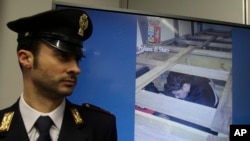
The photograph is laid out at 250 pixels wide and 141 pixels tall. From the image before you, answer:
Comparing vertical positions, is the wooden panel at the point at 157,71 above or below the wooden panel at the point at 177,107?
above

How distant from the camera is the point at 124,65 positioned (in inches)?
52.4

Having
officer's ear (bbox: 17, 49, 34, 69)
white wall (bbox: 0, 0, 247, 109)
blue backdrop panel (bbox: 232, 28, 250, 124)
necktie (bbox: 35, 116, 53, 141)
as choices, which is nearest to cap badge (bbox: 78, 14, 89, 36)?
officer's ear (bbox: 17, 49, 34, 69)

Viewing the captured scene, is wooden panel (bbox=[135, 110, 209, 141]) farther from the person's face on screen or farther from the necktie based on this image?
the necktie

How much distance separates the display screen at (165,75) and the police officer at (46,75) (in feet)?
1.24

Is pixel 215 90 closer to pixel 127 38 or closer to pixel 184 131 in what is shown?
pixel 184 131

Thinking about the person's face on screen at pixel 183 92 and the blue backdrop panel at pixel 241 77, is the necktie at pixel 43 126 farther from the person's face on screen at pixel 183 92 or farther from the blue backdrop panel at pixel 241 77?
the blue backdrop panel at pixel 241 77

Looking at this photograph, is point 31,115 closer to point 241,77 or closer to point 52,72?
point 52,72

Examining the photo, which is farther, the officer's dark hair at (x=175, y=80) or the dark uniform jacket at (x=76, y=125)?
the officer's dark hair at (x=175, y=80)

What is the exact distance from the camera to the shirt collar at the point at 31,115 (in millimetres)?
859

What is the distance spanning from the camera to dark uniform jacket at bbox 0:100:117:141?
33.9 inches

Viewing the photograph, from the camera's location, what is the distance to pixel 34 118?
858 millimetres

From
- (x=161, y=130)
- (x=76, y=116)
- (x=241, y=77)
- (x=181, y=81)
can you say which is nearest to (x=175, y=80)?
(x=181, y=81)

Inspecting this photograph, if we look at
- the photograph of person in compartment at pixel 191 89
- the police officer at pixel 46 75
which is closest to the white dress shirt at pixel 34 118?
the police officer at pixel 46 75

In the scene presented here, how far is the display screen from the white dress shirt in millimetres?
379
